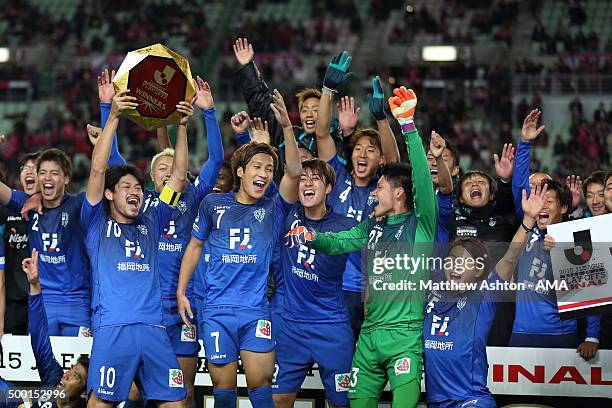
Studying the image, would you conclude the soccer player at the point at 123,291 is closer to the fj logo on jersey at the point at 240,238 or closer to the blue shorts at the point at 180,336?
the fj logo on jersey at the point at 240,238

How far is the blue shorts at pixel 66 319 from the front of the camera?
8320mm

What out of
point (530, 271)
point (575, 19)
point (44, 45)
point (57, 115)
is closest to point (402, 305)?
point (530, 271)

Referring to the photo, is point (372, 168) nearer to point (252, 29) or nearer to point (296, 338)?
point (296, 338)

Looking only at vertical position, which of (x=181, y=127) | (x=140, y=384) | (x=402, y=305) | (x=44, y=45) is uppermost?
(x=44, y=45)

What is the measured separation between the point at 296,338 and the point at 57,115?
16138mm

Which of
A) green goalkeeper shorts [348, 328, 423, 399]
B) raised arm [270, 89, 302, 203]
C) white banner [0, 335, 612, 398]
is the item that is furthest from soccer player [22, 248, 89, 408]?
white banner [0, 335, 612, 398]

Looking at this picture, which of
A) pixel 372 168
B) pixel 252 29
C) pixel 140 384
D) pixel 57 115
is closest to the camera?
pixel 140 384

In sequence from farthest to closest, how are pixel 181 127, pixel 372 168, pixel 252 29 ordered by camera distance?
pixel 252 29 → pixel 372 168 → pixel 181 127

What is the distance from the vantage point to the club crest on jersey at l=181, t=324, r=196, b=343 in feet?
26.3

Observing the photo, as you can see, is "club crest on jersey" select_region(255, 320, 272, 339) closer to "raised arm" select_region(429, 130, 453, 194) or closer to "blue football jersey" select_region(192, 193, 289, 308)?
"blue football jersey" select_region(192, 193, 289, 308)

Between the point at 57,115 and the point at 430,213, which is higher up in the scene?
the point at 57,115

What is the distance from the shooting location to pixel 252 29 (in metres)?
25.8

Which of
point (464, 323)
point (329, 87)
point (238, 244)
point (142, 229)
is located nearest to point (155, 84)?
point (142, 229)

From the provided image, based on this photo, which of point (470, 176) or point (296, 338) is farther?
point (470, 176)
